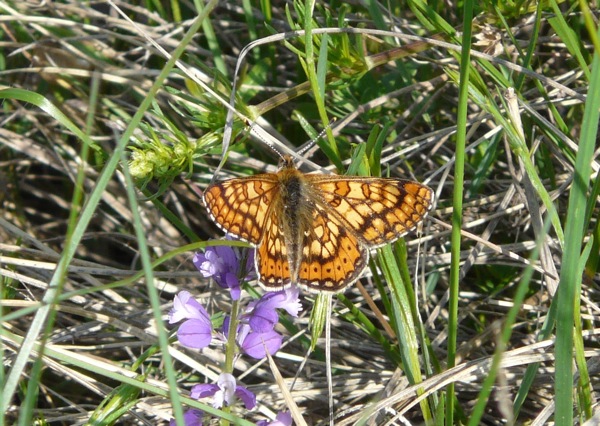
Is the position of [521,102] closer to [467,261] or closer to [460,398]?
[467,261]

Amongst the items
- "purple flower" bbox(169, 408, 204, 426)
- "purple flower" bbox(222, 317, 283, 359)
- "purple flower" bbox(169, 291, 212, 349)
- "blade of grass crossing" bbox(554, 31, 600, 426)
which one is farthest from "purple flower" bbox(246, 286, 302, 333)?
"blade of grass crossing" bbox(554, 31, 600, 426)

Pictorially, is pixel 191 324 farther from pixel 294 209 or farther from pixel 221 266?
pixel 294 209

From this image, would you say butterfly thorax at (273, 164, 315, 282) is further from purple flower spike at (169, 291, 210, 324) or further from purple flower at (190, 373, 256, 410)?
purple flower at (190, 373, 256, 410)

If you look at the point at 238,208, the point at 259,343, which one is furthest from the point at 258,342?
the point at 238,208

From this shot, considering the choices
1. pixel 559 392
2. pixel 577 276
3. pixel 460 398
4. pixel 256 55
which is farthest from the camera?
pixel 256 55

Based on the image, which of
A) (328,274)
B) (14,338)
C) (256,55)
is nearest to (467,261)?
(328,274)

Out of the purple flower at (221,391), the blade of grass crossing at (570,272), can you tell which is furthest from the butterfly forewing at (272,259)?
the blade of grass crossing at (570,272)
